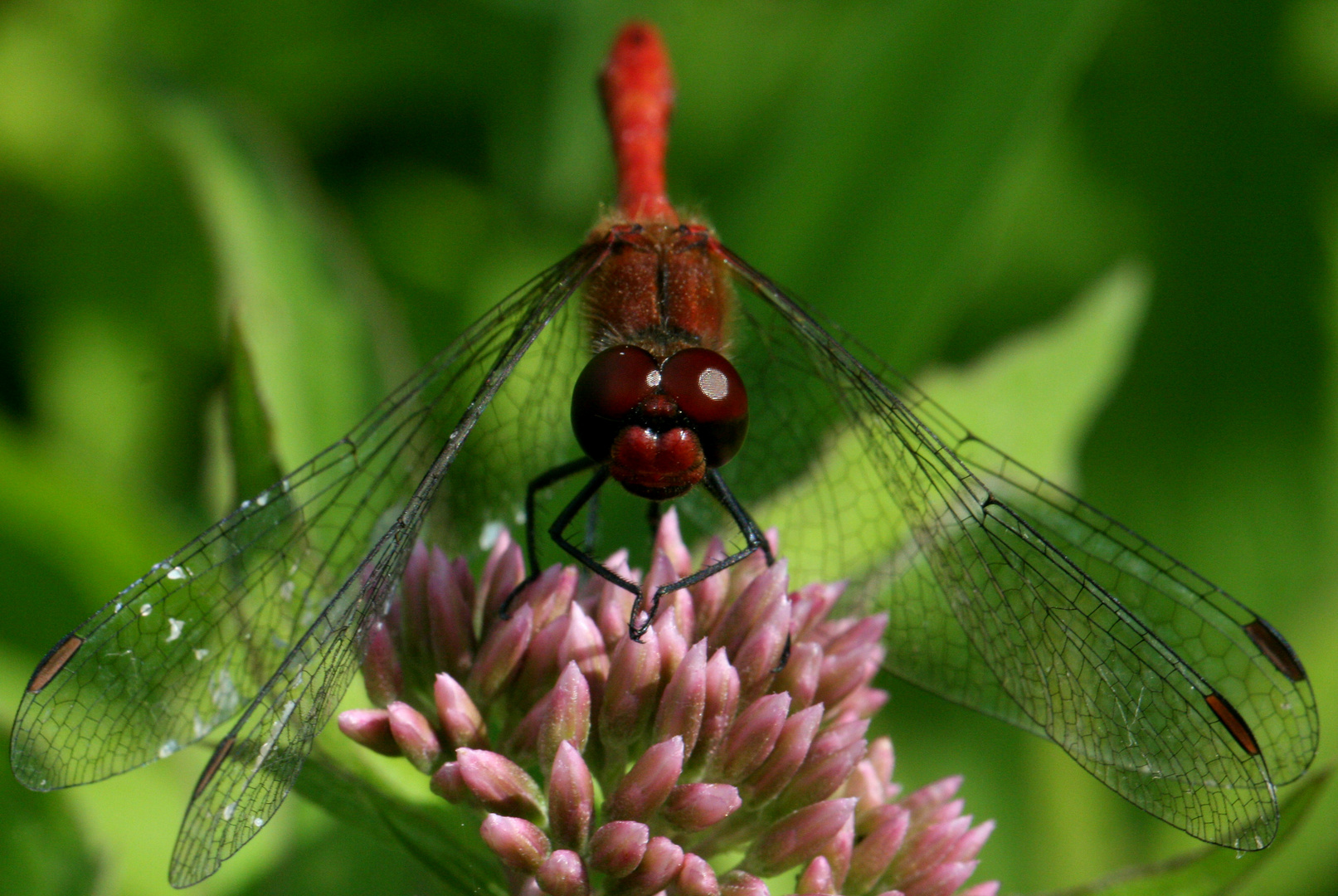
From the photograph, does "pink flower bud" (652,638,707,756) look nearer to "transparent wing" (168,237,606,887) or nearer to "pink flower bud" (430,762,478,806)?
"pink flower bud" (430,762,478,806)

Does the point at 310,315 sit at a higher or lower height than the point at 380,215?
lower

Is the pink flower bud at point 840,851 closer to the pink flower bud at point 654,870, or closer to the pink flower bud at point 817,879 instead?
the pink flower bud at point 817,879

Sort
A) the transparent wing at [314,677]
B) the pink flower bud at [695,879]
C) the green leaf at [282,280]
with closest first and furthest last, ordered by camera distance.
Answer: the transparent wing at [314,677] < the pink flower bud at [695,879] < the green leaf at [282,280]

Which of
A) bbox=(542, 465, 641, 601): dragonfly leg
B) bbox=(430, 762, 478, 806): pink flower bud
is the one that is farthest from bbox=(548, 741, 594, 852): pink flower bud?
bbox=(542, 465, 641, 601): dragonfly leg

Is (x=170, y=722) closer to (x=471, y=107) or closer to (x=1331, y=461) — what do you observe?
(x=471, y=107)

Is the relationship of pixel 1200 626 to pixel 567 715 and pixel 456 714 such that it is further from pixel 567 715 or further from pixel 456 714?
pixel 456 714

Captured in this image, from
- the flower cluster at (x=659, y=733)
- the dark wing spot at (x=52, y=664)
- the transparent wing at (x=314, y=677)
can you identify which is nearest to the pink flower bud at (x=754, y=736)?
the flower cluster at (x=659, y=733)

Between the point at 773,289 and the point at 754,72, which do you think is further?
the point at 754,72

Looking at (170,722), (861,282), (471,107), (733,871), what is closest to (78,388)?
(471,107)
